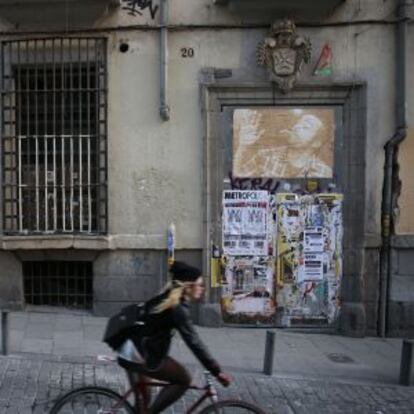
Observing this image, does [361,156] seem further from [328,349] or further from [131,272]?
[131,272]

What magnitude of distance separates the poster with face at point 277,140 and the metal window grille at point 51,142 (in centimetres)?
183

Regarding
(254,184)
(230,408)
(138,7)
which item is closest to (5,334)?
(230,408)

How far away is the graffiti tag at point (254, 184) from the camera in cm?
908

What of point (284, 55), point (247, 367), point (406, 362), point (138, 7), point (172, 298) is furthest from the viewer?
point (138, 7)

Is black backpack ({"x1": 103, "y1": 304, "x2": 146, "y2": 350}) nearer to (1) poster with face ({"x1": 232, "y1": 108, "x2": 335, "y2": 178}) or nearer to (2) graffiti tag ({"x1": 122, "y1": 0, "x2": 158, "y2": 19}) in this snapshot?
(1) poster with face ({"x1": 232, "y1": 108, "x2": 335, "y2": 178})

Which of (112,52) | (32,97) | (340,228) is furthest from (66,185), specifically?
(340,228)

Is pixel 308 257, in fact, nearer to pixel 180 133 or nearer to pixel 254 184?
A: pixel 254 184

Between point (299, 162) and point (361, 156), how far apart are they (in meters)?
0.82

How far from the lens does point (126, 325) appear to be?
421 centimetres

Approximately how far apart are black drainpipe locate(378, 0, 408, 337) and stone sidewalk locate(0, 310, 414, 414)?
0.65m

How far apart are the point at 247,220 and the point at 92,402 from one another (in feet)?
16.5

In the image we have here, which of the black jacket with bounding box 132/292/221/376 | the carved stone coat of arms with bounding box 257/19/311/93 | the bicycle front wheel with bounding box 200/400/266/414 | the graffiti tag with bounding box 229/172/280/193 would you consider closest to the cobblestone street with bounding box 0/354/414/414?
the bicycle front wheel with bounding box 200/400/266/414

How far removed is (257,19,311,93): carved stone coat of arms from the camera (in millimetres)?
8805

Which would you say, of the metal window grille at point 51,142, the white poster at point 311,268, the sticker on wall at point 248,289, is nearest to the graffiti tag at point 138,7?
the metal window grille at point 51,142
